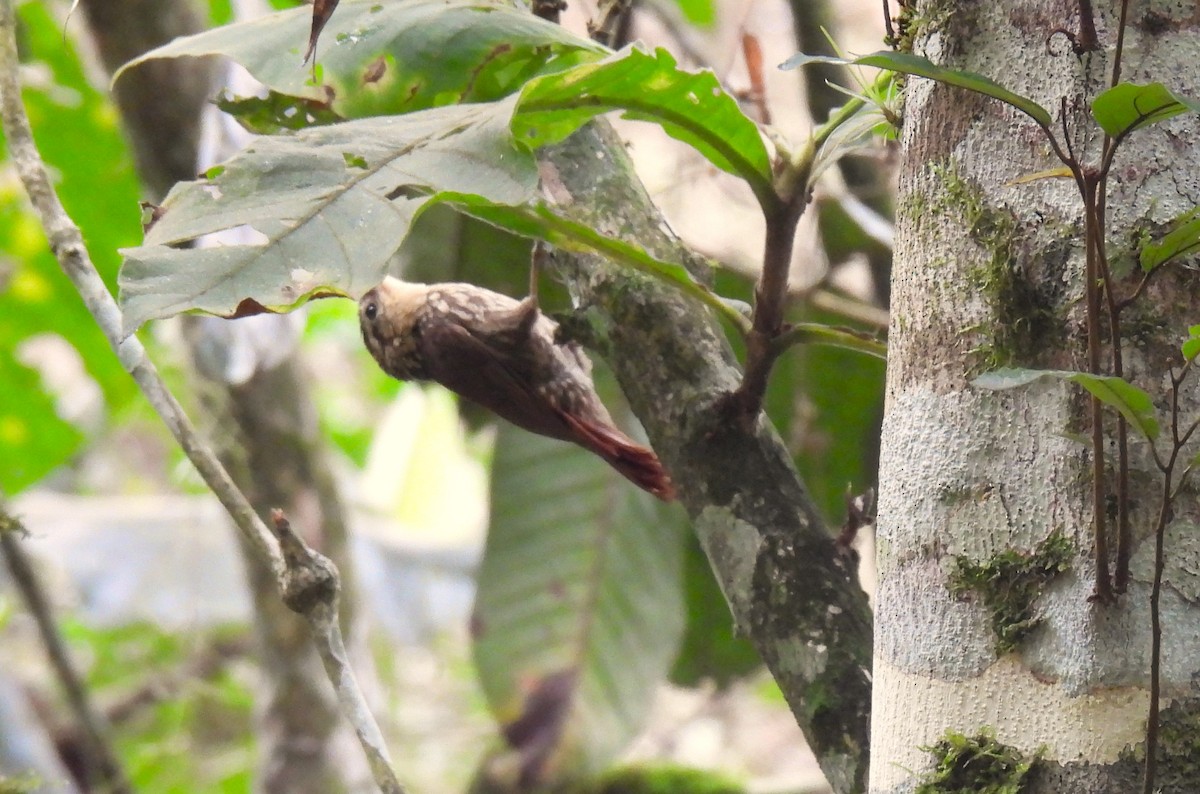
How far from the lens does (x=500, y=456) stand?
3.03 meters

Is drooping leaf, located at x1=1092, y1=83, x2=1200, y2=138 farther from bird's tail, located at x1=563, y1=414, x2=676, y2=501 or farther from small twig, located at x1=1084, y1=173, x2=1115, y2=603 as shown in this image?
bird's tail, located at x1=563, y1=414, x2=676, y2=501

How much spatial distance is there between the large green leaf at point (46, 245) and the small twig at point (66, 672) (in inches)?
40.2

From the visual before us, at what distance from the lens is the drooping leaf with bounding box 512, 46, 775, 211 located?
3.62 feet

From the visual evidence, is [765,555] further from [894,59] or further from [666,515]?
[666,515]

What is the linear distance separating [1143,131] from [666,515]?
2.19 metres

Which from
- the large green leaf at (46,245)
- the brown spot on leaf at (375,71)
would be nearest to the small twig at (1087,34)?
the brown spot on leaf at (375,71)

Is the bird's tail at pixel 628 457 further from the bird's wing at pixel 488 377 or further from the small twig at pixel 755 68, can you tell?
the small twig at pixel 755 68

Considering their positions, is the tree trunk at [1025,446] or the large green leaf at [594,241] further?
the large green leaf at [594,241]

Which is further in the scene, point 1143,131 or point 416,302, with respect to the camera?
point 416,302

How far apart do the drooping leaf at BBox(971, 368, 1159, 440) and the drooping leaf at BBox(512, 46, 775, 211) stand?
1.54 ft

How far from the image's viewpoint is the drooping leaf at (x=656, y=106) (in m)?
1.10

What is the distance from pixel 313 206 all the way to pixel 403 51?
36 centimetres

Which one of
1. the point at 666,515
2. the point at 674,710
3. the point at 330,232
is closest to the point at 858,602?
the point at 330,232

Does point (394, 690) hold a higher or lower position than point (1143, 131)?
lower
